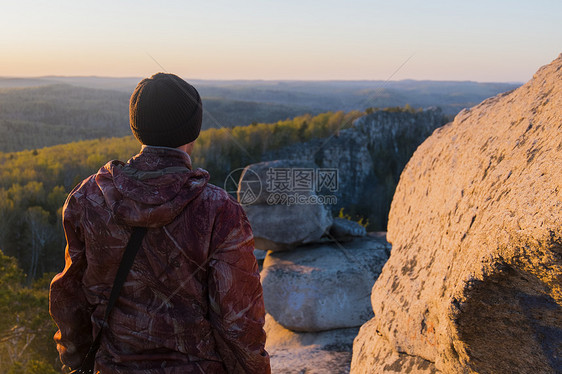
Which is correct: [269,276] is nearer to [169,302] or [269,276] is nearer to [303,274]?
[303,274]

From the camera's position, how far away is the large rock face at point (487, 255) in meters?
1.48

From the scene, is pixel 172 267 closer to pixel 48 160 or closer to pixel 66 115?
pixel 48 160

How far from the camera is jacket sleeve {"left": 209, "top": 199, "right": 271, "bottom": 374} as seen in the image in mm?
1479

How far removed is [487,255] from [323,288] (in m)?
4.67

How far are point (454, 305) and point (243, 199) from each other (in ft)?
17.8

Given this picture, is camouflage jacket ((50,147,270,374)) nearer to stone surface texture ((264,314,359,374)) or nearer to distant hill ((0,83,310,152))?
stone surface texture ((264,314,359,374))

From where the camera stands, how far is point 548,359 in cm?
162

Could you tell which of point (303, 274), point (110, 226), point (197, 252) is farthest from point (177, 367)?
point (303, 274)

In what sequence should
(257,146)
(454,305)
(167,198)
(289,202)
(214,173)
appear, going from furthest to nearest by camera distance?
(257,146), (214,173), (289,202), (454,305), (167,198)

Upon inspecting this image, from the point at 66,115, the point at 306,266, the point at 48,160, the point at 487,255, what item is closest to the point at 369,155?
the point at 48,160

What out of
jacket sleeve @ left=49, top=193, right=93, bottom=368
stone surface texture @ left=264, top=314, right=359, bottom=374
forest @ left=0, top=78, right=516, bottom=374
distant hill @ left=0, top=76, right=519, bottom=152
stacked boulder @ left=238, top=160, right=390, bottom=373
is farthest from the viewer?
distant hill @ left=0, top=76, right=519, bottom=152

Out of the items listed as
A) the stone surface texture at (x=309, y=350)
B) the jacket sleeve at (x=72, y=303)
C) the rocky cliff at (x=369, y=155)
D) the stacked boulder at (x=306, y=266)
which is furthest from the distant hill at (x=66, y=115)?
the jacket sleeve at (x=72, y=303)

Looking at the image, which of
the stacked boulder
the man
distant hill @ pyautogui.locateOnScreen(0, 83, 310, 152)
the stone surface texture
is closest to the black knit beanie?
the man

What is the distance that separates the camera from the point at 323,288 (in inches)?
241
